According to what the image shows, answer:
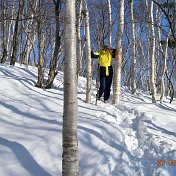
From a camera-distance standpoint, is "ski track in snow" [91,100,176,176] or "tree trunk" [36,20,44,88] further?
"tree trunk" [36,20,44,88]

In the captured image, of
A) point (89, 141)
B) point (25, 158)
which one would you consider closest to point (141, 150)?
point (89, 141)

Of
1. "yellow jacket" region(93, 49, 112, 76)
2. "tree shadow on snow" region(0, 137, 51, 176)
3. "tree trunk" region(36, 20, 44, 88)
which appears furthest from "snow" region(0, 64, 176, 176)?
"tree trunk" region(36, 20, 44, 88)

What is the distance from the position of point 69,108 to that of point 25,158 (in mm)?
919

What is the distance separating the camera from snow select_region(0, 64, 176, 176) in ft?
10.8

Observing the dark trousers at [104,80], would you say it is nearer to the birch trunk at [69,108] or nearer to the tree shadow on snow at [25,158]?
the tree shadow on snow at [25,158]

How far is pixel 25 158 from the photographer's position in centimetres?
330

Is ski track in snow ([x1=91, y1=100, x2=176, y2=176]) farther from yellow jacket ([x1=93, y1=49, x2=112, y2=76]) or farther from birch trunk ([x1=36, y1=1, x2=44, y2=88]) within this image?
birch trunk ([x1=36, y1=1, x2=44, y2=88])

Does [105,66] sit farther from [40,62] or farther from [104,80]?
[40,62]

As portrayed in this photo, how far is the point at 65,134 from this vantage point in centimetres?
287

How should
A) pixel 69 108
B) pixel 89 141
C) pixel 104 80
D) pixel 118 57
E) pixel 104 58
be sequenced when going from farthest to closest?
pixel 104 80
pixel 104 58
pixel 118 57
pixel 89 141
pixel 69 108

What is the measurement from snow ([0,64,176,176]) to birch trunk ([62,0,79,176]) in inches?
15.8

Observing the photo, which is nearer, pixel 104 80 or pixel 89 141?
pixel 89 141

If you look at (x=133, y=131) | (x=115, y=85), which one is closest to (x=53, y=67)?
(x=115, y=85)
